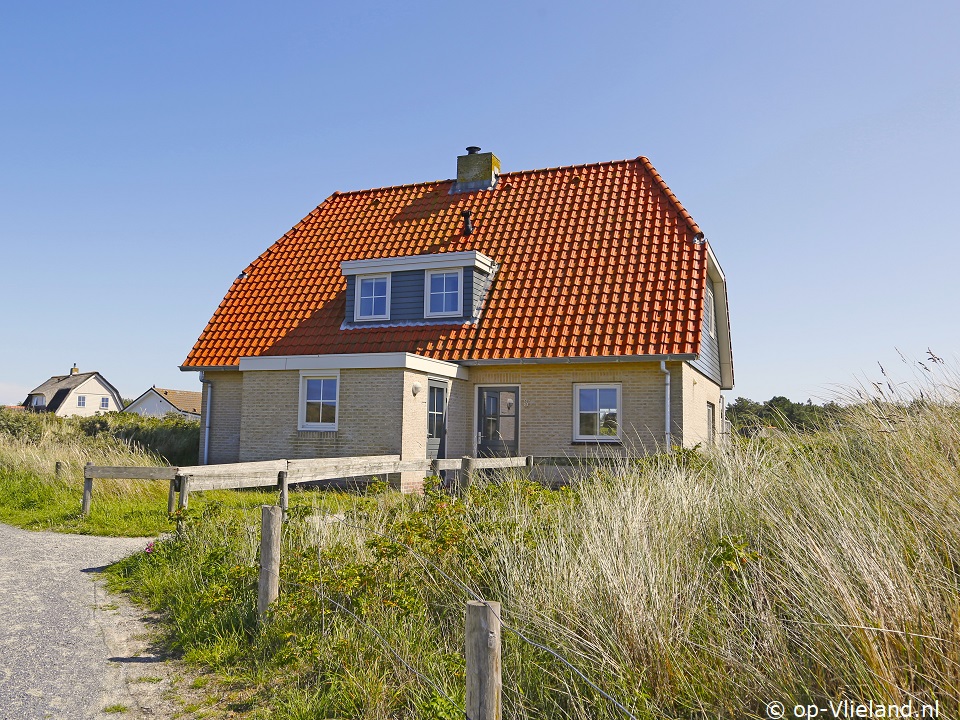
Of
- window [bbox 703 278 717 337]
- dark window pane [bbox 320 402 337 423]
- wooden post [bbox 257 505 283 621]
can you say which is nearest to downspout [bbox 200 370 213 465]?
dark window pane [bbox 320 402 337 423]

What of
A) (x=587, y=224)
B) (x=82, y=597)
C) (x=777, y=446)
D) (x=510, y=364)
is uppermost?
(x=587, y=224)

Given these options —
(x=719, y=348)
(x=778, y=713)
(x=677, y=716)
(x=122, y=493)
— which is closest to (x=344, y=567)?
(x=677, y=716)

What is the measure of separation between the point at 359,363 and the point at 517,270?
5519 mm

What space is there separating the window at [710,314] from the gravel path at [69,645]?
1572cm

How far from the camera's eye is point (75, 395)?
76.8 meters

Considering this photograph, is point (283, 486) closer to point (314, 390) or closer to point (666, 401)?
point (314, 390)

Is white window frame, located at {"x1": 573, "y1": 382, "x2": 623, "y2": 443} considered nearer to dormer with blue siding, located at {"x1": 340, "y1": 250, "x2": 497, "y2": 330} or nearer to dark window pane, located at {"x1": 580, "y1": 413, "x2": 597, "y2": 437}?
dark window pane, located at {"x1": 580, "y1": 413, "x2": 597, "y2": 437}

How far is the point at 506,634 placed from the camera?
552cm

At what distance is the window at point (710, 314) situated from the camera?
20.5 metres

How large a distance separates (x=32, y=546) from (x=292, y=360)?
825 cm

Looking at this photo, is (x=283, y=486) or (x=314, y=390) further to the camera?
(x=314, y=390)

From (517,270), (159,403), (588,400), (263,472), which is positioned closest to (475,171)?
(517,270)

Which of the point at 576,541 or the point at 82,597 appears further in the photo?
the point at 82,597

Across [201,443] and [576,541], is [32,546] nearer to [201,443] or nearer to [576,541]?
[576,541]
